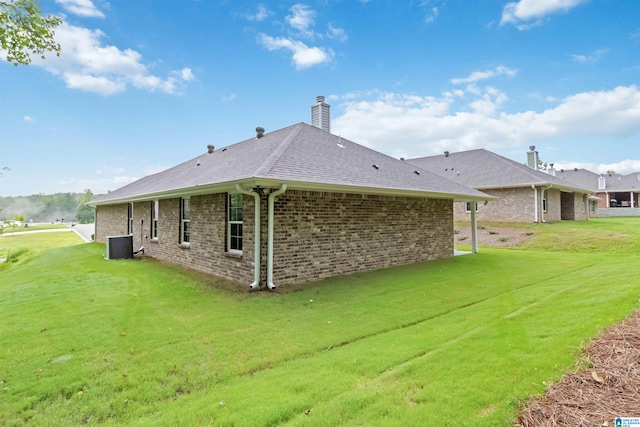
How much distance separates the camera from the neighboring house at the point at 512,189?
72.3ft

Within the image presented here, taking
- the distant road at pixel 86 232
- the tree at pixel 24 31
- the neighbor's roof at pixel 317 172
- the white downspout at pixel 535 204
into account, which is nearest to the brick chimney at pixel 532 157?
the white downspout at pixel 535 204

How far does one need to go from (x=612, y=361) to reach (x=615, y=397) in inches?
26.9

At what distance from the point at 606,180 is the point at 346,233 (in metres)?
49.2

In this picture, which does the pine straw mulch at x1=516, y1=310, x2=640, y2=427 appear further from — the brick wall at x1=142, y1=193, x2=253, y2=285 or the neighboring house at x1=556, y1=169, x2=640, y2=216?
the neighboring house at x1=556, y1=169, x2=640, y2=216

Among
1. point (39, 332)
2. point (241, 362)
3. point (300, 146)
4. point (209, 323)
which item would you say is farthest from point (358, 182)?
point (39, 332)

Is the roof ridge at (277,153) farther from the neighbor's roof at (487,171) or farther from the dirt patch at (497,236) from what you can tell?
the neighbor's roof at (487,171)

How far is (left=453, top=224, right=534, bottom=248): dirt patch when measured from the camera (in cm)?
1795

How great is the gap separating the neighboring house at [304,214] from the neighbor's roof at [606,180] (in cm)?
3714

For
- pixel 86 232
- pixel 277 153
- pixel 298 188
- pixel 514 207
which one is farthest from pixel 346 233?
pixel 86 232

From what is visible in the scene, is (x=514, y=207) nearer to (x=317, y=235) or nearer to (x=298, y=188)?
(x=317, y=235)

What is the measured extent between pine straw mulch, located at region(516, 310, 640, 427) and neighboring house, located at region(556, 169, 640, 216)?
143 feet

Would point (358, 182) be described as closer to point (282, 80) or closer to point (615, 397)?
point (615, 397)

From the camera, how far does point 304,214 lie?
8609mm

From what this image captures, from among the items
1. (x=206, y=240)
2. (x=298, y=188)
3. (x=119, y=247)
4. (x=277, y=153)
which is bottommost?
(x=119, y=247)
